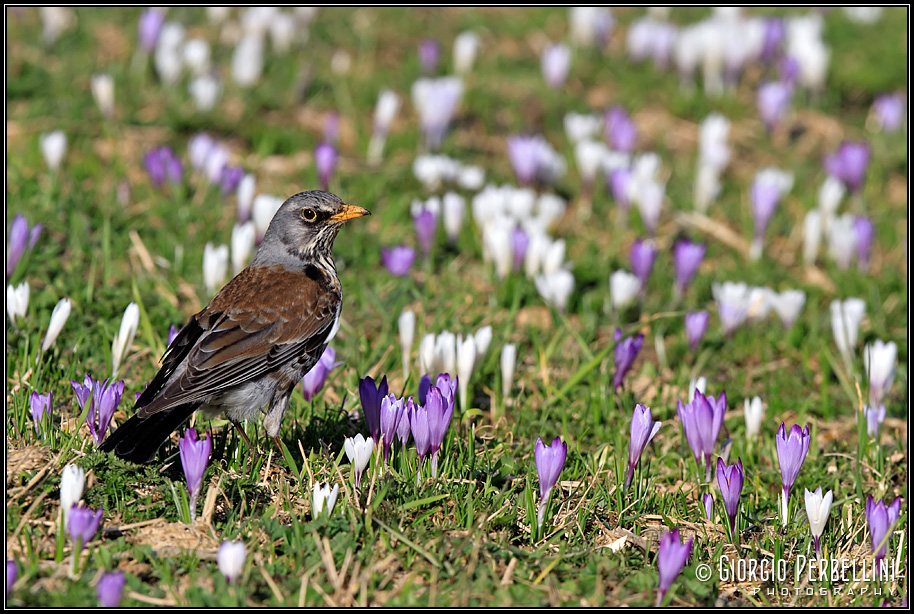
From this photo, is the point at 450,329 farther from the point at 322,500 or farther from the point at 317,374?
the point at 322,500

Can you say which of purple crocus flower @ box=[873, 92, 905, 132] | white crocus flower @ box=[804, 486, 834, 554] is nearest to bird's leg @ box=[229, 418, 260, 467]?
white crocus flower @ box=[804, 486, 834, 554]

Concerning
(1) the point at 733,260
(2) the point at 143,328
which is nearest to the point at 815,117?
(1) the point at 733,260

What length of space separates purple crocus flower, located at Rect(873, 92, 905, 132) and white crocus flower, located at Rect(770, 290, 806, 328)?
4219 mm

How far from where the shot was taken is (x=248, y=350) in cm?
504

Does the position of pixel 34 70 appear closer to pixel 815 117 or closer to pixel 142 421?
pixel 142 421

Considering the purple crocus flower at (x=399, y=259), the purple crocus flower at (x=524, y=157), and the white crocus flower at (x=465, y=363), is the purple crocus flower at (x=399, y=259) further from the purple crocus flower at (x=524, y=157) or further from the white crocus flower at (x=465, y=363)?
the purple crocus flower at (x=524, y=157)

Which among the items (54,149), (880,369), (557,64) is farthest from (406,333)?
(557,64)

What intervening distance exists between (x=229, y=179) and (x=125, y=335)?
8.54 feet

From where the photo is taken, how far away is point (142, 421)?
14.5 ft

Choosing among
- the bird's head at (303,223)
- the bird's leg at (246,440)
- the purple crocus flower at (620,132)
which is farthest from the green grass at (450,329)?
the bird's head at (303,223)

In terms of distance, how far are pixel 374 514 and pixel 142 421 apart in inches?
45.2

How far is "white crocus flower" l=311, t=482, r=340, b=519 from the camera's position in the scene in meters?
4.31

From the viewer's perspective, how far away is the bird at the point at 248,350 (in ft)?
14.8

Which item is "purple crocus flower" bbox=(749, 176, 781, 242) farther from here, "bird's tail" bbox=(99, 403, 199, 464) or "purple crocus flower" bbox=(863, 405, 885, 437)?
"bird's tail" bbox=(99, 403, 199, 464)
